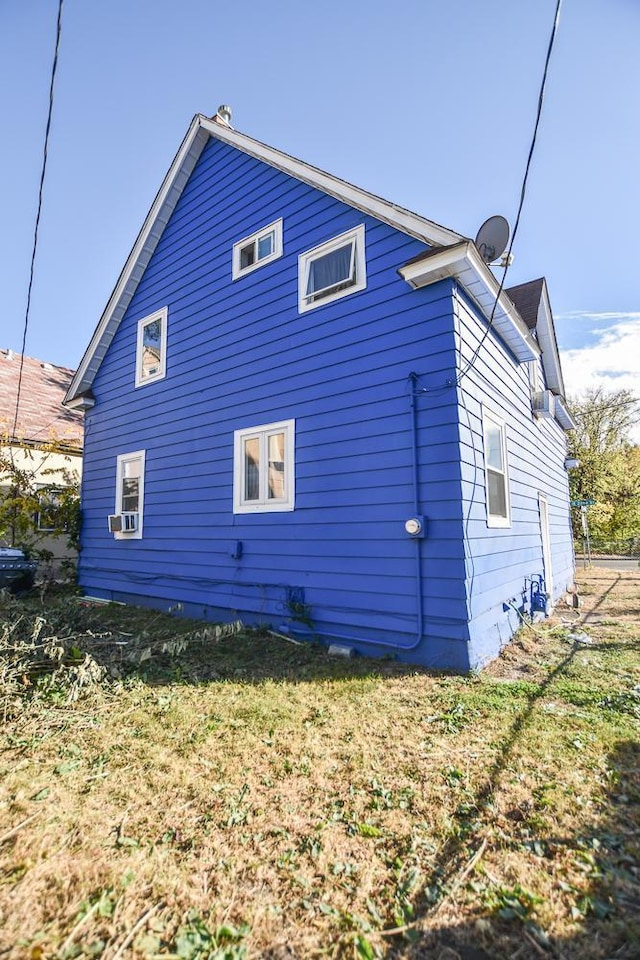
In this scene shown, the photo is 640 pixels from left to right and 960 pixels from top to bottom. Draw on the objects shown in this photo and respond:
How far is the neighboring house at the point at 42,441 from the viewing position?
12586 millimetres

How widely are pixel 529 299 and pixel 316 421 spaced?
764 centimetres

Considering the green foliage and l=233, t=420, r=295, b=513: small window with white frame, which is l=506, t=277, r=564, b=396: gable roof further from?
the green foliage

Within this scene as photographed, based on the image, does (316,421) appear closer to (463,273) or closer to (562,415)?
(463,273)

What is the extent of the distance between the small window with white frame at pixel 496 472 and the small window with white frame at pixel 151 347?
663 centimetres

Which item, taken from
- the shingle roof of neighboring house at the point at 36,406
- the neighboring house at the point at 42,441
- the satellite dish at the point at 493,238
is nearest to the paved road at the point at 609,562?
the satellite dish at the point at 493,238

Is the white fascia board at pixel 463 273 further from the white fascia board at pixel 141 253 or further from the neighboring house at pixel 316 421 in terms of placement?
the white fascia board at pixel 141 253

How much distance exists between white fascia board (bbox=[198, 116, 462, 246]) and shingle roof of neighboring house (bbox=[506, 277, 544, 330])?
6143 mm

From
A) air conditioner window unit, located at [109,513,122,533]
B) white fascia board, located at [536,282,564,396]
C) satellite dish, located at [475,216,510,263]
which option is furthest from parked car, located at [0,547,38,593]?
white fascia board, located at [536,282,564,396]

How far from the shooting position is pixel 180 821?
2.49m

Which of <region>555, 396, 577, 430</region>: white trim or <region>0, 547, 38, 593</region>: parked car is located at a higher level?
<region>555, 396, 577, 430</region>: white trim

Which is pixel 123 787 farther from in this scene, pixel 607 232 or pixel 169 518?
pixel 607 232

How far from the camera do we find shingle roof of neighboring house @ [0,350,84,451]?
13.4 m

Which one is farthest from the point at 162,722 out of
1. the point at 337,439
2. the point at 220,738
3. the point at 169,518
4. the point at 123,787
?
the point at 169,518

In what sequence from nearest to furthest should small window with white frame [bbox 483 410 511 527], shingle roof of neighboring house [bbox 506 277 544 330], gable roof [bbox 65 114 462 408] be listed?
1. gable roof [bbox 65 114 462 408]
2. small window with white frame [bbox 483 410 511 527]
3. shingle roof of neighboring house [bbox 506 277 544 330]
